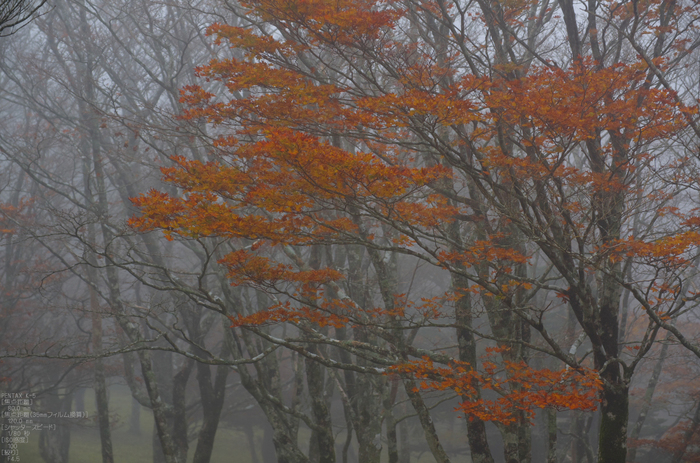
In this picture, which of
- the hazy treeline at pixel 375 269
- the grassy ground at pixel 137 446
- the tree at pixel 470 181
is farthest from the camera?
the grassy ground at pixel 137 446

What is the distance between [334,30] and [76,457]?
69.8 ft

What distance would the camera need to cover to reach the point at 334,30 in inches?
229

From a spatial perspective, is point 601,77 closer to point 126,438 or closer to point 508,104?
point 508,104

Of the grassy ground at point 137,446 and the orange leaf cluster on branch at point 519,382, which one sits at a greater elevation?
the orange leaf cluster on branch at point 519,382

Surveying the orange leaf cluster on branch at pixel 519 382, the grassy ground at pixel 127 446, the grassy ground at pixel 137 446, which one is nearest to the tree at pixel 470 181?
the orange leaf cluster on branch at pixel 519 382

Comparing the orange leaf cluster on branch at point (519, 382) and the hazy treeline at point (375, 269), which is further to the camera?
the hazy treeline at point (375, 269)

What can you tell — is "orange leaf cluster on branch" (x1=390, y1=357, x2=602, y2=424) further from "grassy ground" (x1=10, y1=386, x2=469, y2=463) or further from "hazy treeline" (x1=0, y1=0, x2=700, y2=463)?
"grassy ground" (x1=10, y1=386, x2=469, y2=463)

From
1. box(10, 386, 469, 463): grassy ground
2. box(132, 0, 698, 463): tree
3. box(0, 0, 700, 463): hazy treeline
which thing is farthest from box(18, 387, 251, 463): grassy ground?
box(132, 0, 698, 463): tree

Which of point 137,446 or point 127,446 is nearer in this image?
point 127,446

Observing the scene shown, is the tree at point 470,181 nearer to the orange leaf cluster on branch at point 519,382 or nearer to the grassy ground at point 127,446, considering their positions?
the orange leaf cluster on branch at point 519,382

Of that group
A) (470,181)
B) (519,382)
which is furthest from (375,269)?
(519,382)

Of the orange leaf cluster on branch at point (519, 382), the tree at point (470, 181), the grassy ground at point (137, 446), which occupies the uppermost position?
the tree at point (470, 181)

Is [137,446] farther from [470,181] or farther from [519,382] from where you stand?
[519,382]

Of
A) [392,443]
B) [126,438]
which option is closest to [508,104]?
[392,443]
